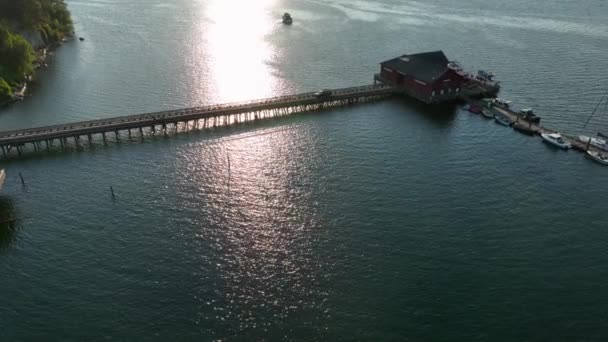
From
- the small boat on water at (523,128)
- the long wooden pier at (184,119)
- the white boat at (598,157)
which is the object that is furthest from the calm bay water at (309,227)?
the long wooden pier at (184,119)

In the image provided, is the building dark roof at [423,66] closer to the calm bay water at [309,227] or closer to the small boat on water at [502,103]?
the calm bay water at [309,227]

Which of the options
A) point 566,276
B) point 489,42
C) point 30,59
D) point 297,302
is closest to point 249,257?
point 297,302

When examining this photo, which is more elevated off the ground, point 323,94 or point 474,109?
point 323,94

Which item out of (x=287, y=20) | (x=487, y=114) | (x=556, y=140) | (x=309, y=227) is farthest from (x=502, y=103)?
(x=287, y=20)

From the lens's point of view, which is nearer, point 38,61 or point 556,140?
point 556,140

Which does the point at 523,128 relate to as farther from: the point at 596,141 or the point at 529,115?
the point at 596,141

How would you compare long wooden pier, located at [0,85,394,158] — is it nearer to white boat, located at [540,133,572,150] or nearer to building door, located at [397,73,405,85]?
building door, located at [397,73,405,85]
